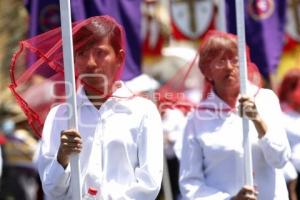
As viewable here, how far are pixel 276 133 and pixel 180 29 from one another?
735cm

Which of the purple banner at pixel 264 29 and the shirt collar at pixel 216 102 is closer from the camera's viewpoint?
the shirt collar at pixel 216 102

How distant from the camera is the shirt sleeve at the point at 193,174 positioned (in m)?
7.11

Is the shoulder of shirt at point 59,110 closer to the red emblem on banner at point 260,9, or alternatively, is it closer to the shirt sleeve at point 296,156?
the shirt sleeve at point 296,156

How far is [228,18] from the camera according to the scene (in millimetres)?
10438

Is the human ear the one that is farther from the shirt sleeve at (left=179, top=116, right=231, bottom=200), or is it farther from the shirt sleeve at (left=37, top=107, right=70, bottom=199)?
the shirt sleeve at (left=179, top=116, right=231, bottom=200)

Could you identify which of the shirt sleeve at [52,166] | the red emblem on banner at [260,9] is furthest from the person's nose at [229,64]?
the red emblem on banner at [260,9]

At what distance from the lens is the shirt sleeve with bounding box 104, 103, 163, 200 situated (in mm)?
6234

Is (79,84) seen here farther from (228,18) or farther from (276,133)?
(228,18)

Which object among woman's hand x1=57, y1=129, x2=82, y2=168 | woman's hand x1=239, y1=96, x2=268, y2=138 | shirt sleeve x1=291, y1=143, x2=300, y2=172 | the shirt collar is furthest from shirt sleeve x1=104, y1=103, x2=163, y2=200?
shirt sleeve x1=291, y1=143, x2=300, y2=172

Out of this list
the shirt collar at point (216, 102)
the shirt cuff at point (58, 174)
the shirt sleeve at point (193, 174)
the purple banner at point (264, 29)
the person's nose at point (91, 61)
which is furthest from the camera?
the purple banner at point (264, 29)

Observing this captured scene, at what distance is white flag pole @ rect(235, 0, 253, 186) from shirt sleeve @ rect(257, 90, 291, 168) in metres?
0.13

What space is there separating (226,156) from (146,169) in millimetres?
925

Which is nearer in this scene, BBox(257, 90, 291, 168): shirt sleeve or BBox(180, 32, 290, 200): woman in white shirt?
→ BBox(257, 90, 291, 168): shirt sleeve

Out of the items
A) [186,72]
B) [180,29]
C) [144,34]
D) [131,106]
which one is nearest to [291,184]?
[186,72]
